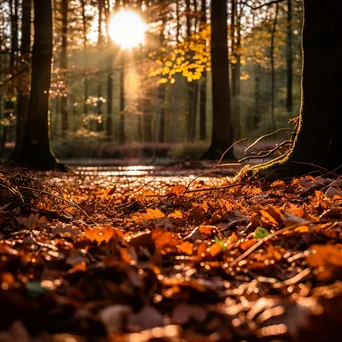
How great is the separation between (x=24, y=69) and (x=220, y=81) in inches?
268

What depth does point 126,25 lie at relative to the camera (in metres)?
23.9

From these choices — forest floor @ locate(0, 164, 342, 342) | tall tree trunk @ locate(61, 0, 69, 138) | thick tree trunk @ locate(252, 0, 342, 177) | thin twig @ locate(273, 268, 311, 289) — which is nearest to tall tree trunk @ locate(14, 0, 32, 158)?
tall tree trunk @ locate(61, 0, 69, 138)

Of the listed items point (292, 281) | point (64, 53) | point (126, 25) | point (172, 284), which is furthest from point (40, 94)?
point (64, 53)

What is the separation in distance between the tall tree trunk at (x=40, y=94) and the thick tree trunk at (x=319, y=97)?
809 centimetres

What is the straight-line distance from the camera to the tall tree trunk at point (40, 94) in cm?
1272

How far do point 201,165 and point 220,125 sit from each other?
2044mm

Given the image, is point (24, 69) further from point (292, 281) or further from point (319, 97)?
point (292, 281)

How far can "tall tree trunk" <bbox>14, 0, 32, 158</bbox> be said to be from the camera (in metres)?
17.0

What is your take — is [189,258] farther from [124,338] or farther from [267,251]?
[124,338]

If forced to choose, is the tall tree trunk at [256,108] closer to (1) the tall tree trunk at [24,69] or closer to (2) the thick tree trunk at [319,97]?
(1) the tall tree trunk at [24,69]

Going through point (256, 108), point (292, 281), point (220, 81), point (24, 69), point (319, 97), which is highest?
point (256, 108)

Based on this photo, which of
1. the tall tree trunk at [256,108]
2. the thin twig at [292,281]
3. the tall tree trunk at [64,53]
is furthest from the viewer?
the tall tree trunk at [256,108]

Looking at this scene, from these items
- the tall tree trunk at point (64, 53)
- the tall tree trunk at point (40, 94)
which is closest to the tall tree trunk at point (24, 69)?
the tall tree trunk at point (64, 53)

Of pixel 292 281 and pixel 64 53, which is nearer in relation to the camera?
pixel 292 281
